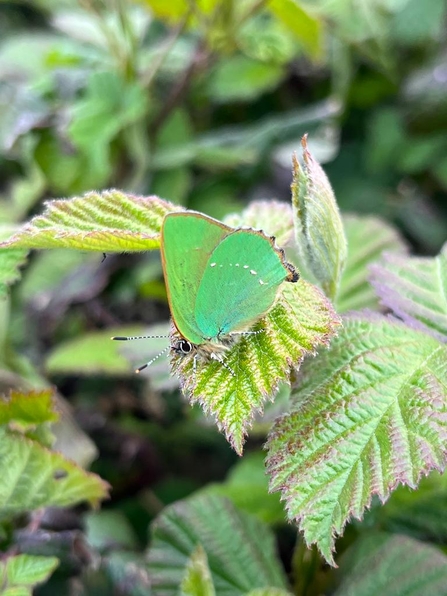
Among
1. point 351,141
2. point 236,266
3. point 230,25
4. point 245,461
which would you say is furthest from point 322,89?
point 236,266

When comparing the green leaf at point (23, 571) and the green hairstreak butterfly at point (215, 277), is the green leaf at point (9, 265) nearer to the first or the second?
the green hairstreak butterfly at point (215, 277)

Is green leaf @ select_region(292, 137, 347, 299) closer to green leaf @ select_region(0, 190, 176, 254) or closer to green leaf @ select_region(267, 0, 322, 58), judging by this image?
green leaf @ select_region(0, 190, 176, 254)

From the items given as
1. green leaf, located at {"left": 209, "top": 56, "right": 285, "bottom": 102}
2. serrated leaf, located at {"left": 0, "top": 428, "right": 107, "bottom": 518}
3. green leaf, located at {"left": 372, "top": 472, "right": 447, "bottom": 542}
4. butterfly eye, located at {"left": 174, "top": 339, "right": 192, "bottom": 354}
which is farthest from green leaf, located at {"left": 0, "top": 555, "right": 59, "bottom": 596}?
green leaf, located at {"left": 209, "top": 56, "right": 285, "bottom": 102}

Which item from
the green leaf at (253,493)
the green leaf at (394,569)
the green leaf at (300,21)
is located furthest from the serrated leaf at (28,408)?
the green leaf at (300,21)

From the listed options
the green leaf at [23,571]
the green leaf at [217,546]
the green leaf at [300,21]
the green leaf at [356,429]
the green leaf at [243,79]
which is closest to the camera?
the green leaf at [356,429]

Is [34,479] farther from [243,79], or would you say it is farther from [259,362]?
[243,79]

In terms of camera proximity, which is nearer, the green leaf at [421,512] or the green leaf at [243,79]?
the green leaf at [421,512]

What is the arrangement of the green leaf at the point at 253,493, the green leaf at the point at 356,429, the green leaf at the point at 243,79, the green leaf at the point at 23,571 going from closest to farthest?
the green leaf at the point at 356,429
the green leaf at the point at 23,571
the green leaf at the point at 253,493
the green leaf at the point at 243,79

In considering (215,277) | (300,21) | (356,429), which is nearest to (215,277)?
(215,277)
